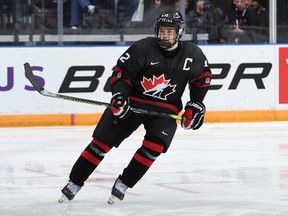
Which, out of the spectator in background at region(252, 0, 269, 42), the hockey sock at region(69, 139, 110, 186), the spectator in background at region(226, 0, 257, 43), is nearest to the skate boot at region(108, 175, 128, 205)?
the hockey sock at region(69, 139, 110, 186)

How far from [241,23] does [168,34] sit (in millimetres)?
4896

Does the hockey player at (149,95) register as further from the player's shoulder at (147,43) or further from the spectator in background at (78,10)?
the spectator in background at (78,10)

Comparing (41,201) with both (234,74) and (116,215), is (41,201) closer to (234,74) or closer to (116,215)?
(116,215)

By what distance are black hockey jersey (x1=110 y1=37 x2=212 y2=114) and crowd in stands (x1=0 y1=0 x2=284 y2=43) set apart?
4.22 metres

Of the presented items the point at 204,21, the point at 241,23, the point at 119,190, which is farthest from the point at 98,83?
the point at 119,190

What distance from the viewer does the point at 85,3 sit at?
8.98 m

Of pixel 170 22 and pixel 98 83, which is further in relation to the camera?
pixel 98 83

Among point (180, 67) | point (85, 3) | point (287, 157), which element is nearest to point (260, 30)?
point (85, 3)

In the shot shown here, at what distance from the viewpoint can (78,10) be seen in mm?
8992

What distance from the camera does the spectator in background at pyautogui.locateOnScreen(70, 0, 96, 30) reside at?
896 centimetres

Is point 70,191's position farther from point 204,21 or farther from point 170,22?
point 204,21

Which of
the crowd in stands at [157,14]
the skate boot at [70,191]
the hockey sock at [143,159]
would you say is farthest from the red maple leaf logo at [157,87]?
the crowd in stands at [157,14]

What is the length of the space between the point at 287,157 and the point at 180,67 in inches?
86.1

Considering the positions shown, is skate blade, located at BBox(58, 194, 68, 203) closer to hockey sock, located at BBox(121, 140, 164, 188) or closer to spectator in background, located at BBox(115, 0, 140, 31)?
hockey sock, located at BBox(121, 140, 164, 188)
